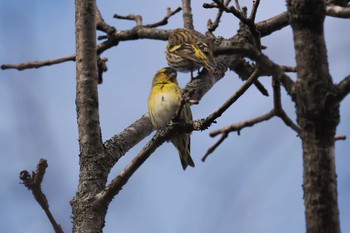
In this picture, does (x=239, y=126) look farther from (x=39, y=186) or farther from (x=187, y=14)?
(x=187, y=14)

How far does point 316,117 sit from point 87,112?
2.13 m

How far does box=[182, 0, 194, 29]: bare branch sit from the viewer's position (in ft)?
20.1

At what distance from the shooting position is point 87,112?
3.39m

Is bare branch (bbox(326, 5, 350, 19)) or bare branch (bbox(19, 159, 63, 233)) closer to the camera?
bare branch (bbox(19, 159, 63, 233))

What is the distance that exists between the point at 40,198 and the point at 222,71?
3.22 meters

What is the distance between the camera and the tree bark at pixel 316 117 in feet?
4.54

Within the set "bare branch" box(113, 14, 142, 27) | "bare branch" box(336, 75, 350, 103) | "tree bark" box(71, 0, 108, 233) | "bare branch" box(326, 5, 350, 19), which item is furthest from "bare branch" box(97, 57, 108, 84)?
"bare branch" box(336, 75, 350, 103)

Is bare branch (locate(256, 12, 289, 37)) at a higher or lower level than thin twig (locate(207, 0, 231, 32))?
lower

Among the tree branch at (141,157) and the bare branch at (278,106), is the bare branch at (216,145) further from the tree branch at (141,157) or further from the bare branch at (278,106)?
the tree branch at (141,157)

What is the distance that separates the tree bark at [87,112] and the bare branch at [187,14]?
264cm

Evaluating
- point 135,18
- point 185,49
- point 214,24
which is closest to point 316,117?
point 214,24

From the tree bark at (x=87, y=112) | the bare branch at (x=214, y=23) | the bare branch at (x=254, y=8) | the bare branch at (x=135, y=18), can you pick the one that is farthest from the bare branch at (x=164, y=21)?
the bare branch at (x=254, y=8)

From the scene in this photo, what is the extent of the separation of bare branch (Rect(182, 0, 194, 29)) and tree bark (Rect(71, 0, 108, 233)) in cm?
264

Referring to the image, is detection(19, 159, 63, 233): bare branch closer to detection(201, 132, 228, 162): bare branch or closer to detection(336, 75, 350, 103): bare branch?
detection(201, 132, 228, 162): bare branch
